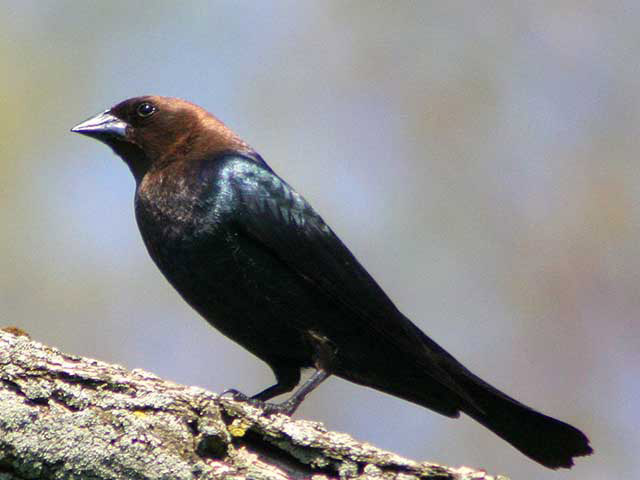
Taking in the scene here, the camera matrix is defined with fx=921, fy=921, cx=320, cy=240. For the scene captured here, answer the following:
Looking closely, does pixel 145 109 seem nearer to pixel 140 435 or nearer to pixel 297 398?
pixel 297 398

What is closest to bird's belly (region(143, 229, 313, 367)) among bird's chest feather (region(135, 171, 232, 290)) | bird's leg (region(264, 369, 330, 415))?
bird's chest feather (region(135, 171, 232, 290))

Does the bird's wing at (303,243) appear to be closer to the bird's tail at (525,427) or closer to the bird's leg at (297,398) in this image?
the bird's leg at (297,398)

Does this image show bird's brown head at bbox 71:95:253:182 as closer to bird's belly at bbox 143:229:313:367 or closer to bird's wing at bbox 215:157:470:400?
bird's wing at bbox 215:157:470:400

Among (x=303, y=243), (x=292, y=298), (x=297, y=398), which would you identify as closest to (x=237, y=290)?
(x=292, y=298)

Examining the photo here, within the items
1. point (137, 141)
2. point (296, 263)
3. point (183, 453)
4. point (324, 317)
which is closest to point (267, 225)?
point (296, 263)

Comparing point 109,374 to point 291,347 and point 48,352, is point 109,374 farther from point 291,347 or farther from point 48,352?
point 291,347

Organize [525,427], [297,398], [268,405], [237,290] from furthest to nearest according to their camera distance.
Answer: [525,427]
[237,290]
[297,398]
[268,405]

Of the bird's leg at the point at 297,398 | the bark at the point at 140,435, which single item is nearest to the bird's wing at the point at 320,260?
the bird's leg at the point at 297,398
